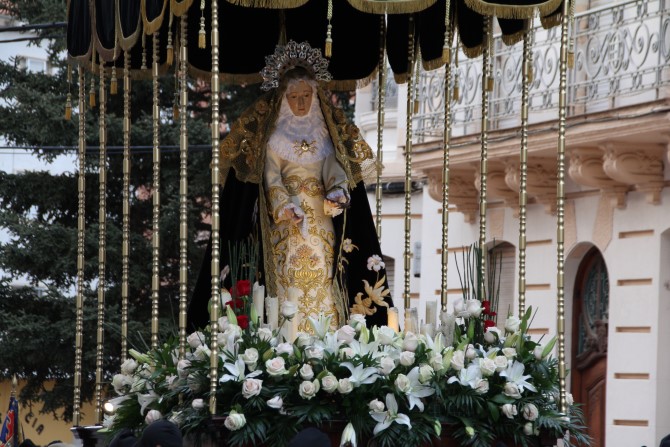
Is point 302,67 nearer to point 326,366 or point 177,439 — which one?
point 326,366

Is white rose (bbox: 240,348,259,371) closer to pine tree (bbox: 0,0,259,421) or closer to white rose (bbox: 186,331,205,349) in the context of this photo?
white rose (bbox: 186,331,205,349)

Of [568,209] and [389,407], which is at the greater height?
[568,209]

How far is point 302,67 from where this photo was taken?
1129 centimetres

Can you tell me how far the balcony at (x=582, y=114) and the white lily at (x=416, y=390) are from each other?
6.75 meters

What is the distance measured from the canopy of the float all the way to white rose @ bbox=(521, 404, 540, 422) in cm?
272

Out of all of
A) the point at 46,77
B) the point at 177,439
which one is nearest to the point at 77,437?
the point at 177,439

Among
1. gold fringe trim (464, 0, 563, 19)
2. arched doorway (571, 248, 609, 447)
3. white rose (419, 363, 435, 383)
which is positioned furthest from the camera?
arched doorway (571, 248, 609, 447)

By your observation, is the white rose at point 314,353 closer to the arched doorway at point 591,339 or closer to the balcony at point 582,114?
the balcony at point 582,114

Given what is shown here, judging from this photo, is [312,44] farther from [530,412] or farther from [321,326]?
[530,412]

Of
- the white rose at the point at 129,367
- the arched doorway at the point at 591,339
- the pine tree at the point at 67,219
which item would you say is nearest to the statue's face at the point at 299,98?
the white rose at the point at 129,367

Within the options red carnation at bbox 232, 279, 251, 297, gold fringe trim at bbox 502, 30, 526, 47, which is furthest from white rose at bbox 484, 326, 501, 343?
gold fringe trim at bbox 502, 30, 526, 47

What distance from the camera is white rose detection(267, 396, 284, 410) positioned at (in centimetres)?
909

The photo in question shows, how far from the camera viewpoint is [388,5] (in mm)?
9906

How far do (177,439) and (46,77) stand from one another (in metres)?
13.9
